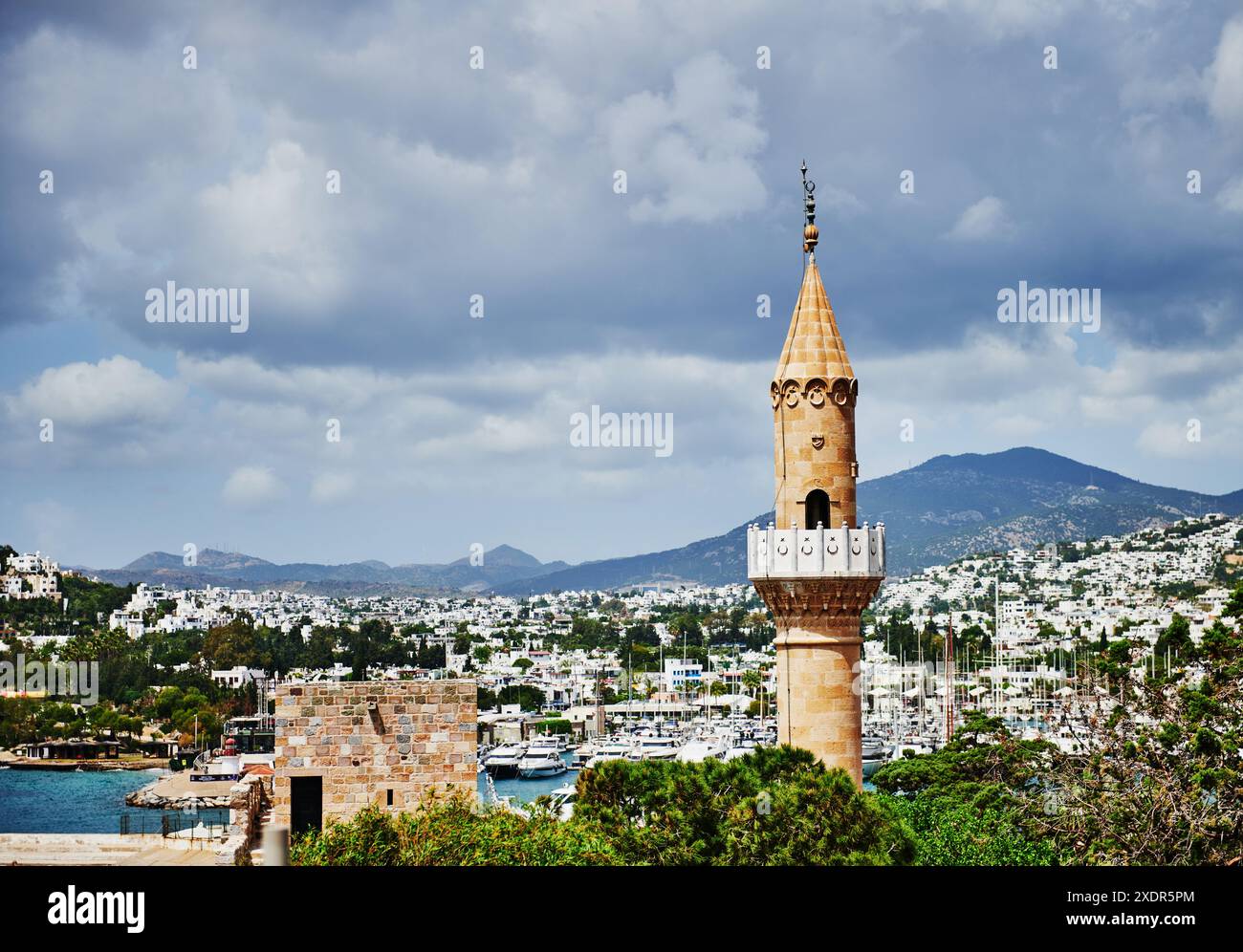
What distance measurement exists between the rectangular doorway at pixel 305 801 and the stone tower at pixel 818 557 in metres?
4.79

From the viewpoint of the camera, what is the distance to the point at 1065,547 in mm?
187750

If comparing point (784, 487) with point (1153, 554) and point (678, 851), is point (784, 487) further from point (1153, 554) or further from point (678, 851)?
point (1153, 554)

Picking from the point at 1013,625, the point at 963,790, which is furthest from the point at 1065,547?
the point at 963,790

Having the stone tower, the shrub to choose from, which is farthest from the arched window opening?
the shrub

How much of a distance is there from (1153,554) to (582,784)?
15523cm

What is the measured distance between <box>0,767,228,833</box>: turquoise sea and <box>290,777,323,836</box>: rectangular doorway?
44.6 meters

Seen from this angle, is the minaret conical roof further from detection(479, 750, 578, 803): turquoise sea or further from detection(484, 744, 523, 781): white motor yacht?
detection(484, 744, 523, 781): white motor yacht

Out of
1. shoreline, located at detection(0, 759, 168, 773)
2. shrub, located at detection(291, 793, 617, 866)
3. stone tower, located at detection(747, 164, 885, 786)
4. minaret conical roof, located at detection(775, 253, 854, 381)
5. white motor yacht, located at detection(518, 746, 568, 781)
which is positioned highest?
minaret conical roof, located at detection(775, 253, 854, 381)

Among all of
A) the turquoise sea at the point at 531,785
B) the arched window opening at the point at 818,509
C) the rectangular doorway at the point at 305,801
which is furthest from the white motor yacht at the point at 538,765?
the arched window opening at the point at 818,509

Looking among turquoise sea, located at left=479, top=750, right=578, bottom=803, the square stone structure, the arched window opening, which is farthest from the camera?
turquoise sea, located at left=479, top=750, right=578, bottom=803

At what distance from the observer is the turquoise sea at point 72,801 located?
65.6 meters

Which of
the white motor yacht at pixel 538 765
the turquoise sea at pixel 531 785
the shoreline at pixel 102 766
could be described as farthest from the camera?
the shoreline at pixel 102 766

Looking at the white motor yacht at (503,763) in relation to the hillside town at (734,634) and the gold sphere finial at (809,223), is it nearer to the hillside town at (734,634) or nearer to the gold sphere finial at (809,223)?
the hillside town at (734,634)

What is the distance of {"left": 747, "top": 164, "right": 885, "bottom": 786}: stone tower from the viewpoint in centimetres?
1404
